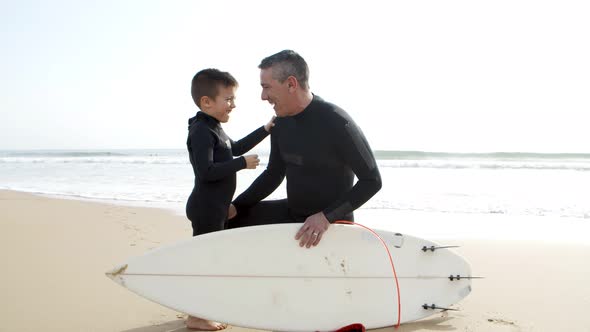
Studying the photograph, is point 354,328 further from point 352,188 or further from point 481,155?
point 481,155

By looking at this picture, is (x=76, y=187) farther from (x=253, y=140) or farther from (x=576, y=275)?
(x=576, y=275)

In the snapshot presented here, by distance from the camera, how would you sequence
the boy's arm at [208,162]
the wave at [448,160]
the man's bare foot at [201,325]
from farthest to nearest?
the wave at [448,160] → the man's bare foot at [201,325] → the boy's arm at [208,162]

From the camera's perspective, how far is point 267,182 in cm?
288

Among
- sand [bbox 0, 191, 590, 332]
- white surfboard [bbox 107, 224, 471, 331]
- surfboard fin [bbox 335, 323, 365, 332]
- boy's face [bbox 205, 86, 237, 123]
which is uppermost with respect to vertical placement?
boy's face [bbox 205, 86, 237, 123]

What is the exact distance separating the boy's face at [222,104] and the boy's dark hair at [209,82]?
2 centimetres

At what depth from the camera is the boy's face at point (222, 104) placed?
278 cm

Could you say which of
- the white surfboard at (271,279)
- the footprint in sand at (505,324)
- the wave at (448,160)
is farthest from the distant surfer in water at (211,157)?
the wave at (448,160)

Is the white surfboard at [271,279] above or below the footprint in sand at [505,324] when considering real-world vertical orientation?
above

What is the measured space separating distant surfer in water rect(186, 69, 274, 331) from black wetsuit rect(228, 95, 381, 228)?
0.20 meters

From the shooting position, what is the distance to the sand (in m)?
2.77

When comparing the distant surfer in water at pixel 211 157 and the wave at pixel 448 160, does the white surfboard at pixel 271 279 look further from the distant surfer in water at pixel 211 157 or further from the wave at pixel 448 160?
the wave at pixel 448 160

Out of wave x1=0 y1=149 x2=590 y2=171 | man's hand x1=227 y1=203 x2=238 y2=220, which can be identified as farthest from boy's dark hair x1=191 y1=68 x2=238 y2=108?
wave x1=0 y1=149 x2=590 y2=171

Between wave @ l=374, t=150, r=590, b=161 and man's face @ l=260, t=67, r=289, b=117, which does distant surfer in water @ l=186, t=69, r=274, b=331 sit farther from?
wave @ l=374, t=150, r=590, b=161

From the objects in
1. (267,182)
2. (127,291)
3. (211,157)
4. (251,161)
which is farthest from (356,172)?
(127,291)
